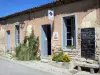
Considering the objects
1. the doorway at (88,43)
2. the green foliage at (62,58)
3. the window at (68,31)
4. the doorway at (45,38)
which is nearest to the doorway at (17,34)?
the doorway at (45,38)

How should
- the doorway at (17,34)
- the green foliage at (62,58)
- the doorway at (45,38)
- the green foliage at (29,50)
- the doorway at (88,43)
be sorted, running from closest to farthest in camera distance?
the doorway at (88,43) < the green foliage at (62,58) < the green foliage at (29,50) < the doorway at (45,38) < the doorway at (17,34)

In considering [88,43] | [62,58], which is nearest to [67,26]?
[62,58]

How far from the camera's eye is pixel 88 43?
12.4 metres

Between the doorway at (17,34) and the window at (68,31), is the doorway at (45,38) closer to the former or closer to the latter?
the window at (68,31)

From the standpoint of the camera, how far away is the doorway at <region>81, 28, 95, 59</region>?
12171mm

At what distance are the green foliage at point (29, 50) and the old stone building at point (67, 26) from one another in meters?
0.39

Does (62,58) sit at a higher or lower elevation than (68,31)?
lower

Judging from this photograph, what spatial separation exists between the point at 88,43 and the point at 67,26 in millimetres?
2316

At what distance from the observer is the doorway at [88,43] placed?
1217cm

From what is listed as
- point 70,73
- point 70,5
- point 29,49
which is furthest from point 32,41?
point 70,73

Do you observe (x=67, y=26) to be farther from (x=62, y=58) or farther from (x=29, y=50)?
(x=29, y=50)

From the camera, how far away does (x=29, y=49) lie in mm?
16250

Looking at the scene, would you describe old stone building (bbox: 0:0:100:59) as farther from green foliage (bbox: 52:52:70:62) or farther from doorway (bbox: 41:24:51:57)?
green foliage (bbox: 52:52:70:62)

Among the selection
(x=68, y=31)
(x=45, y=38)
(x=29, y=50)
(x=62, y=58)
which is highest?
(x=68, y=31)
